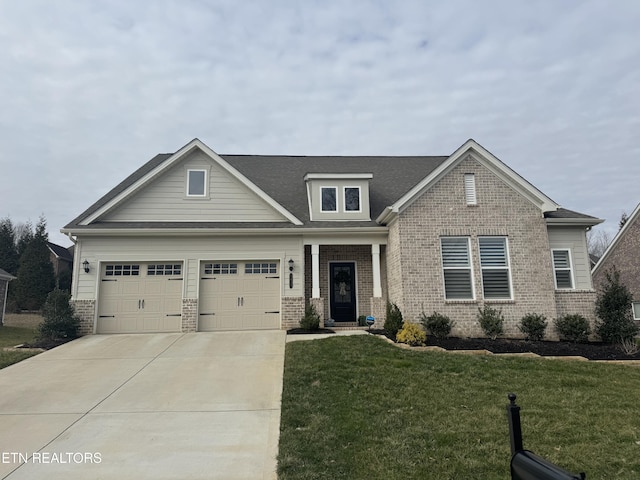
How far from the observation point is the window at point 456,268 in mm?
11836

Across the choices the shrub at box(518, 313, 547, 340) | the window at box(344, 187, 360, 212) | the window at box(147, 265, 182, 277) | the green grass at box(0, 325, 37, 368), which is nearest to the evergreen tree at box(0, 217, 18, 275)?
the green grass at box(0, 325, 37, 368)

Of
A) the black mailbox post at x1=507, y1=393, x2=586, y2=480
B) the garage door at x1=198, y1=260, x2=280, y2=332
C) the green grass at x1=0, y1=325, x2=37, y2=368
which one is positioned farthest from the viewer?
the garage door at x1=198, y1=260, x2=280, y2=332

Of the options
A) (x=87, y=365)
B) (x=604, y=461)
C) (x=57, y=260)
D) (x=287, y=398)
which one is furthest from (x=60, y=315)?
(x=57, y=260)

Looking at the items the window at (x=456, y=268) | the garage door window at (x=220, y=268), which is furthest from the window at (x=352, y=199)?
the garage door window at (x=220, y=268)

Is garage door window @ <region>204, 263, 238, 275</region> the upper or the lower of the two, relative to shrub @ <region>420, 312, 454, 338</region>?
upper

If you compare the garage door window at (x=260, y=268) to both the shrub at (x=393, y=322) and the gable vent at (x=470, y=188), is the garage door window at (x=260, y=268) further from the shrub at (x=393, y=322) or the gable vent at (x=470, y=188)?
the gable vent at (x=470, y=188)

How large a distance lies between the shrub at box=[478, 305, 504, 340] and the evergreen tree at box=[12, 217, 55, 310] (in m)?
24.4

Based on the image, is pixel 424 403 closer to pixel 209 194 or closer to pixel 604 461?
pixel 604 461

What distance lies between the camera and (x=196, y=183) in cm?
1393

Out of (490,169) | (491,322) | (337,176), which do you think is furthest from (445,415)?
(337,176)

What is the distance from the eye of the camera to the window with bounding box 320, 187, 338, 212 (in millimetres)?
14156

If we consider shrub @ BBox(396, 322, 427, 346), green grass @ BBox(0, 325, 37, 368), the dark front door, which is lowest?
green grass @ BBox(0, 325, 37, 368)

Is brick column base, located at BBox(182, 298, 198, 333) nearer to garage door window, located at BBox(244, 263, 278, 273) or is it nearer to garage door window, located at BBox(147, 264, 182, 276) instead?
garage door window, located at BBox(147, 264, 182, 276)

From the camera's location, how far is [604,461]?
13.9ft
